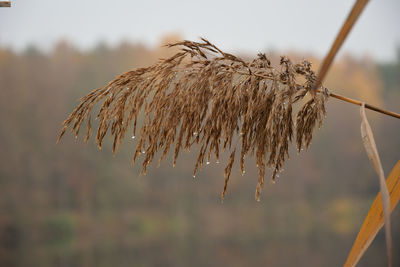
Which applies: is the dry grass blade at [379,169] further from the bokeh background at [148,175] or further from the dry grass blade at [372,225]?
the bokeh background at [148,175]

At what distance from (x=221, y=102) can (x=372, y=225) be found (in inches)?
14.4

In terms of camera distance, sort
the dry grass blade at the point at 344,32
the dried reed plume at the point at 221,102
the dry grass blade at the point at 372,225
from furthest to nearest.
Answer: the dried reed plume at the point at 221,102 → the dry grass blade at the point at 372,225 → the dry grass blade at the point at 344,32

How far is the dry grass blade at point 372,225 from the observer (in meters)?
0.80

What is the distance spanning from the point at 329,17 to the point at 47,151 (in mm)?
14086

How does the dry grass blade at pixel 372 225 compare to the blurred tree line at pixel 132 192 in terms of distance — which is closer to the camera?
the dry grass blade at pixel 372 225

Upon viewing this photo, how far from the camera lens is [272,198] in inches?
665

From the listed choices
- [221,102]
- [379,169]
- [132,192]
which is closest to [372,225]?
[379,169]

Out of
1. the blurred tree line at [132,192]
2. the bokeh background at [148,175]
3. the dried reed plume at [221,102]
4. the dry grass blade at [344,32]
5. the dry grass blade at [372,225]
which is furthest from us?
the blurred tree line at [132,192]

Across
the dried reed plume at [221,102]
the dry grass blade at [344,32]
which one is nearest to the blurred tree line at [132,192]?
the dried reed plume at [221,102]

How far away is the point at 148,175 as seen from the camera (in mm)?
16172

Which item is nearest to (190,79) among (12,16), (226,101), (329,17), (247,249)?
(226,101)

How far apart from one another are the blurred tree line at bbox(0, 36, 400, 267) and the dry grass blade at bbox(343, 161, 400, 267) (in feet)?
36.8

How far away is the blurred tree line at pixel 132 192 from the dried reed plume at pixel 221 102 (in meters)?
11.2

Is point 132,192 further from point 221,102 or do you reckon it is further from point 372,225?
point 372,225
